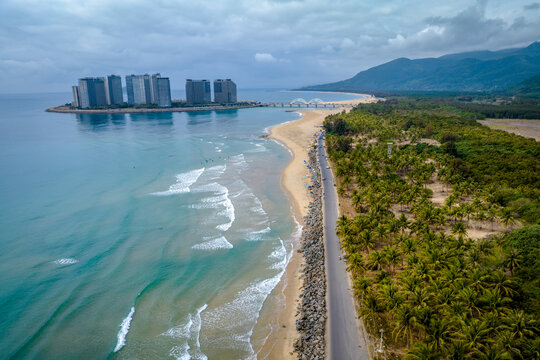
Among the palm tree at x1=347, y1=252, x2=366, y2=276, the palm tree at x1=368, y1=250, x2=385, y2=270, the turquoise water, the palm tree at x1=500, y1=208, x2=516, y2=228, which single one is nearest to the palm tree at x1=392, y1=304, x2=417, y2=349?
the palm tree at x1=347, y1=252, x2=366, y2=276

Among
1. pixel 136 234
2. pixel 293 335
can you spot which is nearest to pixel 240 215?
pixel 136 234

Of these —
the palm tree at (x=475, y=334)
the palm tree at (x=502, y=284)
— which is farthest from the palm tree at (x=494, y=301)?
Result: the palm tree at (x=475, y=334)

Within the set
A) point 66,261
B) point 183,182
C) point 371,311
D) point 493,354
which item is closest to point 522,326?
point 493,354

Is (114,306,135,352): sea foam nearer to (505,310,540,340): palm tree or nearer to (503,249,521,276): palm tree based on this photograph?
(505,310,540,340): palm tree

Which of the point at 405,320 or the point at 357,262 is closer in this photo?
the point at 405,320

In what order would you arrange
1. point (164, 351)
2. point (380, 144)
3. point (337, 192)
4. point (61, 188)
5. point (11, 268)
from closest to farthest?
point (164, 351)
point (11, 268)
point (337, 192)
point (61, 188)
point (380, 144)

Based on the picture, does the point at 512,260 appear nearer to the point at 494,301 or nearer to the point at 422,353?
the point at 494,301

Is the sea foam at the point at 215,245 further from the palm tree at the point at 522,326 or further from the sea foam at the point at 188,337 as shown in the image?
the palm tree at the point at 522,326

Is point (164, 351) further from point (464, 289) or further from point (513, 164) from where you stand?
point (513, 164)
